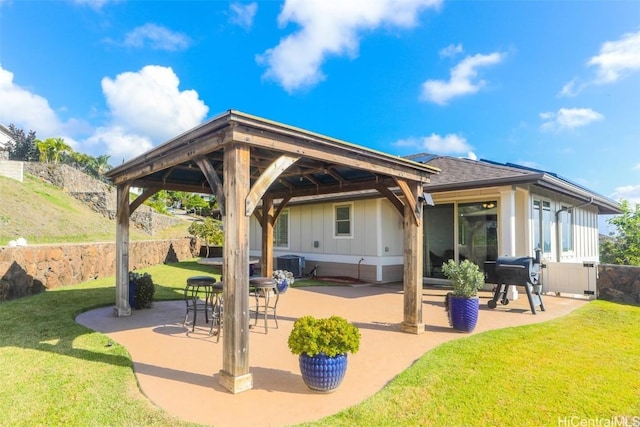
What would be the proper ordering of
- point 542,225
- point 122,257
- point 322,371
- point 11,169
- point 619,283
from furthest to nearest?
point 11,169
point 542,225
point 619,283
point 122,257
point 322,371

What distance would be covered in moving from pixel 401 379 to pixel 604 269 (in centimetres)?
720

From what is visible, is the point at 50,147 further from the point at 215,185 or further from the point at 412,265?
the point at 412,265

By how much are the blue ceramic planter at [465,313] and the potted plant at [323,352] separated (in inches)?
104

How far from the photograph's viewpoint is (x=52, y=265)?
349 inches

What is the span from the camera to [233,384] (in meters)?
3.25

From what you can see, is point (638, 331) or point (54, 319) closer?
point (638, 331)

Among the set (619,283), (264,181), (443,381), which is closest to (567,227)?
(619,283)

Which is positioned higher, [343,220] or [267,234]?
[343,220]

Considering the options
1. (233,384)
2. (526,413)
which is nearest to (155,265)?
(233,384)

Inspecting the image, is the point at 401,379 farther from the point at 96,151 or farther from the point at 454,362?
the point at 96,151

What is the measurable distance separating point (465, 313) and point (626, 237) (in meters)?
15.2

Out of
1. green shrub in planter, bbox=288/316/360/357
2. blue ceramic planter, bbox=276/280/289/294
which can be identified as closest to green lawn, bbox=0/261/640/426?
green shrub in planter, bbox=288/316/360/357

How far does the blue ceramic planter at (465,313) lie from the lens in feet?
17.3

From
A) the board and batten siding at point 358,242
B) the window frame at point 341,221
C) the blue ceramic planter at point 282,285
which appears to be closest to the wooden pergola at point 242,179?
the blue ceramic planter at point 282,285
